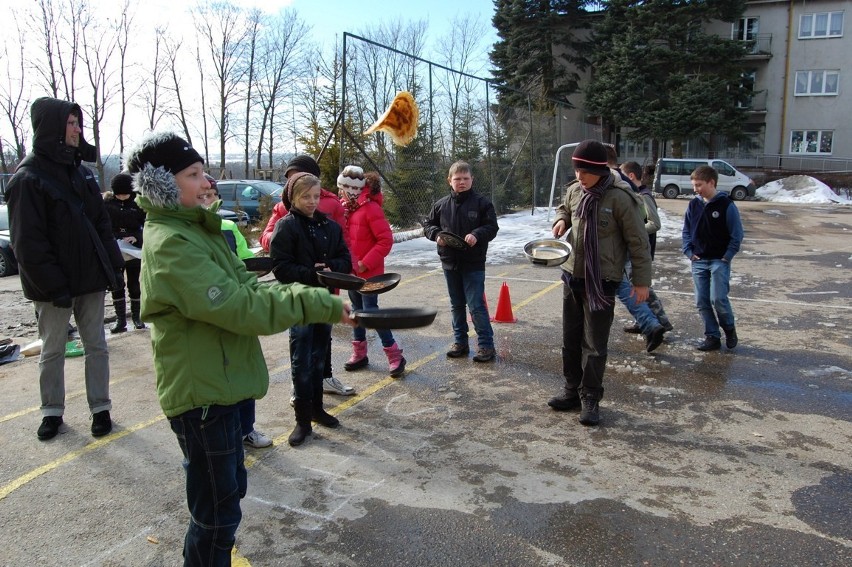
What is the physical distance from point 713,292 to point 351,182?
3665mm

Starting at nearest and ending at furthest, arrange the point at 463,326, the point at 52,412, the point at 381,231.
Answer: the point at 52,412
the point at 381,231
the point at 463,326

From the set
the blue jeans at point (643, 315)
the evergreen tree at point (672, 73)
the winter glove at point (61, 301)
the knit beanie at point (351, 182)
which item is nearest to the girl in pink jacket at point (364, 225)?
the knit beanie at point (351, 182)

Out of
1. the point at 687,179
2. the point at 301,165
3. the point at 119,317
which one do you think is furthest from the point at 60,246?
the point at 687,179

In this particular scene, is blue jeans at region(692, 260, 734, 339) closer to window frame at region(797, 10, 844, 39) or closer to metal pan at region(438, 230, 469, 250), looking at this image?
metal pan at region(438, 230, 469, 250)

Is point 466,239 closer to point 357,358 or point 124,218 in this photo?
point 357,358

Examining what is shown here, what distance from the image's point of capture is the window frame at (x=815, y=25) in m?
35.8

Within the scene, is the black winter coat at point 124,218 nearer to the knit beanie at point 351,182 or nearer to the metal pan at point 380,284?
the knit beanie at point 351,182

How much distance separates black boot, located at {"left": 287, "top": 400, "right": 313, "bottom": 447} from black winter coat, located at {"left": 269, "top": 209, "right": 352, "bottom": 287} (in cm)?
82

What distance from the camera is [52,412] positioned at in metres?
4.28

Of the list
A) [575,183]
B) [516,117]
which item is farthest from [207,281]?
[516,117]

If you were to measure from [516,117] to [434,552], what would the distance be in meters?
17.6

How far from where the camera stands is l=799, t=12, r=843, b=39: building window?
35781mm

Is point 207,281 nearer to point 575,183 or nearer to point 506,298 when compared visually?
point 575,183

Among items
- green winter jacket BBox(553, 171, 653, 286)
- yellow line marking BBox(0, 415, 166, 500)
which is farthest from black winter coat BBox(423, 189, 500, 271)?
yellow line marking BBox(0, 415, 166, 500)
